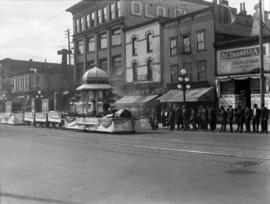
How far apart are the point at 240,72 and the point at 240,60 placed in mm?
891

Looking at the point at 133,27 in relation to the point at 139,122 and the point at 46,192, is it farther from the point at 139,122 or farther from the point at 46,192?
the point at 46,192

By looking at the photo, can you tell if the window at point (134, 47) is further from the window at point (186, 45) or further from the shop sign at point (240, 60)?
the shop sign at point (240, 60)

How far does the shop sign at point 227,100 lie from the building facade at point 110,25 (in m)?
8.58

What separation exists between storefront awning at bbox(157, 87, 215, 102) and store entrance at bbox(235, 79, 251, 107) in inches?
83.1

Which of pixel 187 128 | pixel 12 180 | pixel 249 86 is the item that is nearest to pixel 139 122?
pixel 187 128

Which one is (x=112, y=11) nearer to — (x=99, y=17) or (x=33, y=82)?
(x=99, y=17)

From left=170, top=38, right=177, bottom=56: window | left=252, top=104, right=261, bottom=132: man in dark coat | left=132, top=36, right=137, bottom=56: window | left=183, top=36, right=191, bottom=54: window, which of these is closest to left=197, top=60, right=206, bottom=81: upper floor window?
left=183, top=36, right=191, bottom=54: window

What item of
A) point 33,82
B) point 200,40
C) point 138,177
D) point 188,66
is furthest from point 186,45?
point 33,82

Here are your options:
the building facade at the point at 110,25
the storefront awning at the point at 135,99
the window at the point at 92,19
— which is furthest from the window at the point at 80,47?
the storefront awning at the point at 135,99

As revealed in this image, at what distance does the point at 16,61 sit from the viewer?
254ft

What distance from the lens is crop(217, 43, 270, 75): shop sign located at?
95.0 ft

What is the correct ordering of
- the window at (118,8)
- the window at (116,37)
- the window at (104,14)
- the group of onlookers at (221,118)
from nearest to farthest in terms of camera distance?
the group of onlookers at (221,118)
the window at (118,8)
the window at (116,37)
the window at (104,14)

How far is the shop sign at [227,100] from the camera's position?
30453mm

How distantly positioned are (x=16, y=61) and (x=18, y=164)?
229ft
